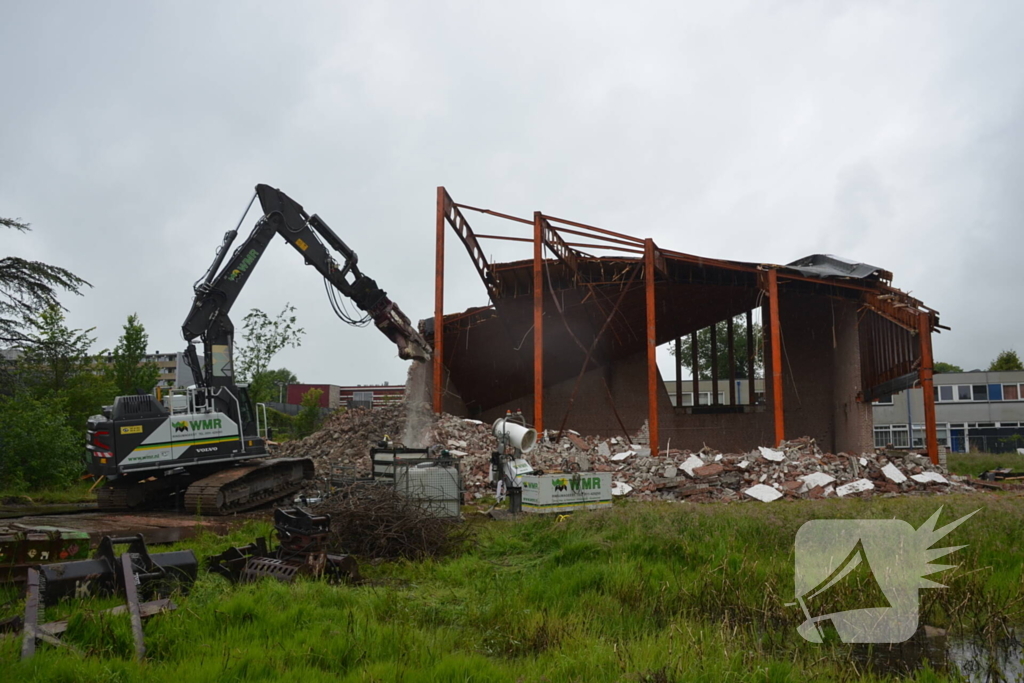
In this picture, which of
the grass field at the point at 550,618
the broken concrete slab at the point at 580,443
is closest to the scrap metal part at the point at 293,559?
the grass field at the point at 550,618

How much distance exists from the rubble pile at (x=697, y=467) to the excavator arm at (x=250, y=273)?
3530 millimetres

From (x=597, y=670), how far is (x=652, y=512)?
19.8 feet

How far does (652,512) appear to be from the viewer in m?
10.6

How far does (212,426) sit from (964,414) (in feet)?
157

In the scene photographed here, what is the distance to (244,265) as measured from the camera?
14.9 m

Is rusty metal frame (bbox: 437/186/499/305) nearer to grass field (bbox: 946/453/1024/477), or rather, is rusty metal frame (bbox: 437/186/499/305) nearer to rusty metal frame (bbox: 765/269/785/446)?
rusty metal frame (bbox: 765/269/785/446)

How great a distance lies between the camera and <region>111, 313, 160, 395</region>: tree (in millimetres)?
29641

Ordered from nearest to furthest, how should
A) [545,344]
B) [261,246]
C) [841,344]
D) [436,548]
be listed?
[436,548]
[261,246]
[841,344]
[545,344]

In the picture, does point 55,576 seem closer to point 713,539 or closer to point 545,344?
point 713,539

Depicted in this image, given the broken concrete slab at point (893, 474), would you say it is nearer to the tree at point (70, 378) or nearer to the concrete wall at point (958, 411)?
the tree at point (70, 378)

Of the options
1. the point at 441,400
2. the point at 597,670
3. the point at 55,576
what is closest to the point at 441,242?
the point at 441,400

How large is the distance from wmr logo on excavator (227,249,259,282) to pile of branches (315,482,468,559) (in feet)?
22.8

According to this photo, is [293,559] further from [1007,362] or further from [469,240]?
[1007,362]

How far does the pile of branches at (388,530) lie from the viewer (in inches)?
343
